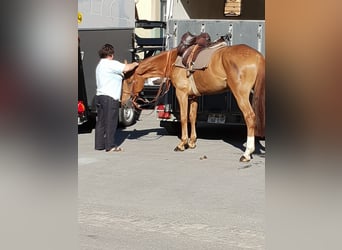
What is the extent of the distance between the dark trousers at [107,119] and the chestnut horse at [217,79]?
44cm

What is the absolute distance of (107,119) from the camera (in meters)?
11.5

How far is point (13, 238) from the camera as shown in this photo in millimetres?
2158

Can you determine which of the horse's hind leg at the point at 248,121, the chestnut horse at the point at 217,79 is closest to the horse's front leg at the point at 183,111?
the chestnut horse at the point at 217,79

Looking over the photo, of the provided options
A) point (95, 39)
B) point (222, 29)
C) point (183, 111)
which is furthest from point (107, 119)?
point (95, 39)

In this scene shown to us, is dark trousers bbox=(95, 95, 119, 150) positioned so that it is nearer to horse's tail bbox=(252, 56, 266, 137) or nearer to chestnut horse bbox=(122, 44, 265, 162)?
chestnut horse bbox=(122, 44, 265, 162)

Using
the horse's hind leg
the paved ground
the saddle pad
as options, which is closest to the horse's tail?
the horse's hind leg

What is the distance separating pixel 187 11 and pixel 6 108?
42.6 ft

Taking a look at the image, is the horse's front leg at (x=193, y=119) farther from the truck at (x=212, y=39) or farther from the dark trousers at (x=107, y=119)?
the dark trousers at (x=107, y=119)

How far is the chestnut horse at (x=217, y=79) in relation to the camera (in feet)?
33.1

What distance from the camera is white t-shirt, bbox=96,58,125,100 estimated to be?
37.8 feet

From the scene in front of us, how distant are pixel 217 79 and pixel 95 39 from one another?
4932mm

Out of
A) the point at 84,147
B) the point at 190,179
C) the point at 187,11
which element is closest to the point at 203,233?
the point at 190,179

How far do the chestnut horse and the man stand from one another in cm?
29

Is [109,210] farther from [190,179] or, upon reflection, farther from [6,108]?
[6,108]
